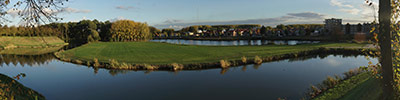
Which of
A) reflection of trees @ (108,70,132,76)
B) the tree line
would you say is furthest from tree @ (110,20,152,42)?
reflection of trees @ (108,70,132,76)

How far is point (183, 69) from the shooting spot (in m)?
31.5

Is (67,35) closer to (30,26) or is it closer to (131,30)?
(131,30)

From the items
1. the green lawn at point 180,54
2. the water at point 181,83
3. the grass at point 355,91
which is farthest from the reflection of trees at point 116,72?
the grass at point 355,91

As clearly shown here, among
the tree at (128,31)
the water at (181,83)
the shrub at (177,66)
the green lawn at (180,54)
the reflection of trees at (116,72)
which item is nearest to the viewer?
the water at (181,83)

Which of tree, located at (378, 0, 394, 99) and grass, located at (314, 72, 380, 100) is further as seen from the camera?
grass, located at (314, 72, 380, 100)

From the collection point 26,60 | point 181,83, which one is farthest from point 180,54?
point 26,60

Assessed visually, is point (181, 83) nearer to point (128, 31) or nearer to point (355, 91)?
point (355, 91)

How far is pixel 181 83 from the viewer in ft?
78.9

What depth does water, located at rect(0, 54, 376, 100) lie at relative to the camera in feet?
66.2

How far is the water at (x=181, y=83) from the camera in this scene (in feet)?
66.2

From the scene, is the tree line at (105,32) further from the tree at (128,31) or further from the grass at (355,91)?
the grass at (355,91)

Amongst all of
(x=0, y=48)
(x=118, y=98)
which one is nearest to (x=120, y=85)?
(x=118, y=98)

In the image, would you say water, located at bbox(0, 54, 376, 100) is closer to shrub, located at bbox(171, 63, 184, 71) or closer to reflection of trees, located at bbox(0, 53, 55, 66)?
shrub, located at bbox(171, 63, 184, 71)

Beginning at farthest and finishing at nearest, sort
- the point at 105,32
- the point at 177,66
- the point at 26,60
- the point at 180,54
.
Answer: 1. the point at 105,32
2. the point at 26,60
3. the point at 180,54
4. the point at 177,66
